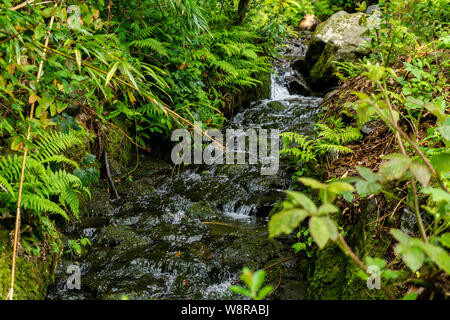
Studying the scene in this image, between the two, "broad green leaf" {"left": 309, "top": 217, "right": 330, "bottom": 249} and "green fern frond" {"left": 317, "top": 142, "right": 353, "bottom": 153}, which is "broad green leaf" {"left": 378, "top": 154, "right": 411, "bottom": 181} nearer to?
"broad green leaf" {"left": 309, "top": 217, "right": 330, "bottom": 249}

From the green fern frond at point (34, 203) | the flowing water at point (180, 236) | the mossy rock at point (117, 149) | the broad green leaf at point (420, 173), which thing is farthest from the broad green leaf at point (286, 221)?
the mossy rock at point (117, 149)

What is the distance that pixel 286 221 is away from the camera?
41.4 inches

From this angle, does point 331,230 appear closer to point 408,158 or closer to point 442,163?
point 408,158

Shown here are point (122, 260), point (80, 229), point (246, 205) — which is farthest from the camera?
point (246, 205)

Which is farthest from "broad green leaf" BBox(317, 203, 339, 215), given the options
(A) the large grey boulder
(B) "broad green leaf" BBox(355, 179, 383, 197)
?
(A) the large grey boulder

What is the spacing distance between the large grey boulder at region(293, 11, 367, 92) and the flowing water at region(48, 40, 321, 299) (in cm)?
373

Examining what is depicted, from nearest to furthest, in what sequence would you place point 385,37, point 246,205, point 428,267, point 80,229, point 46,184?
point 428,267, point 46,184, point 80,229, point 385,37, point 246,205

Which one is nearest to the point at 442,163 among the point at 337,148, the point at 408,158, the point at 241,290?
the point at 408,158

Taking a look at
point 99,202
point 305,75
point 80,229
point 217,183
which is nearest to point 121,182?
point 99,202

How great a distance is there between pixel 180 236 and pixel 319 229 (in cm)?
244

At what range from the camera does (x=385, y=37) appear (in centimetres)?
360

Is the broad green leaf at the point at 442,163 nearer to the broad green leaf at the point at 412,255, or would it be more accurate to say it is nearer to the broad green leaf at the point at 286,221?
the broad green leaf at the point at 412,255
